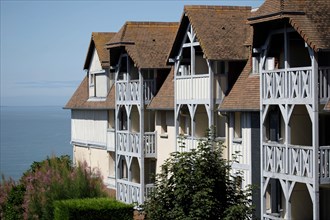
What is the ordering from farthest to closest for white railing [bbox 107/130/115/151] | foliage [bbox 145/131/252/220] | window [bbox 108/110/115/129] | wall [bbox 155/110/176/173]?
window [bbox 108/110/115/129]
white railing [bbox 107/130/115/151]
wall [bbox 155/110/176/173]
foliage [bbox 145/131/252/220]

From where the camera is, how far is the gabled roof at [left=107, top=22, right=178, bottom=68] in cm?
5091

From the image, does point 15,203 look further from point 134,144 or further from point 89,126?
point 89,126

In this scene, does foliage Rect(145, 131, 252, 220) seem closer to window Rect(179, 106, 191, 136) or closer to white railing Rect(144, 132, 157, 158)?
window Rect(179, 106, 191, 136)

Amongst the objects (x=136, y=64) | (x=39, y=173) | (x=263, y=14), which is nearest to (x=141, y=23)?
(x=136, y=64)

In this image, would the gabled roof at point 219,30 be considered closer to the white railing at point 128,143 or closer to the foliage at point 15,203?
the white railing at point 128,143

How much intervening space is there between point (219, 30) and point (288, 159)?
368 inches

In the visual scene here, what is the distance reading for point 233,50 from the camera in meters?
43.6

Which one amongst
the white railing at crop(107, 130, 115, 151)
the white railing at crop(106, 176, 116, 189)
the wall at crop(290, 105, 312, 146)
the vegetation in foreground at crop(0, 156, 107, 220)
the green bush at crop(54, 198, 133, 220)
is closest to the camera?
the wall at crop(290, 105, 312, 146)

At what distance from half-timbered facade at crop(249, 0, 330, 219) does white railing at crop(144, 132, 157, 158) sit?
41.1 ft

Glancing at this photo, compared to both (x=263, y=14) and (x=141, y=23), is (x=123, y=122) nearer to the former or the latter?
(x=141, y=23)

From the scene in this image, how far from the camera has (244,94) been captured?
41.4m

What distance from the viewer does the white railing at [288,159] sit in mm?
35781

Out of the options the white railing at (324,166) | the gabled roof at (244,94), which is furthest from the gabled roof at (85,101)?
the white railing at (324,166)

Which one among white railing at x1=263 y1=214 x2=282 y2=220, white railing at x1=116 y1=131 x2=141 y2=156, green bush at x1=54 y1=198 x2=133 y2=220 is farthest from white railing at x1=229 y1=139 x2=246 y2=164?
white railing at x1=116 y1=131 x2=141 y2=156
